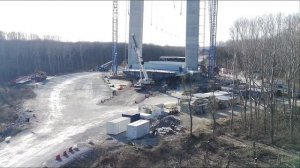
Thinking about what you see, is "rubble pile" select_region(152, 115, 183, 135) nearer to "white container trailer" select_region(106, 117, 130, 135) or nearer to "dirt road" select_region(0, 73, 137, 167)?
"white container trailer" select_region(106, 117, 130, 135)

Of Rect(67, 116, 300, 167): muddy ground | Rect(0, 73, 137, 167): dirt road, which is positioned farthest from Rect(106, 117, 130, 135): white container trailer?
Rect(67, 116, 300, 167): muddy ground

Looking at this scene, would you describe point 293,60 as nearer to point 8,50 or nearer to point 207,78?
point 207,78

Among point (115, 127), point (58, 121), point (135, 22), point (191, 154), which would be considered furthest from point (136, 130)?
point (135, 22)

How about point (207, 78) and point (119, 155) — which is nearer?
point (119, 155)

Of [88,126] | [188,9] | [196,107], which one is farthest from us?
[188,9]

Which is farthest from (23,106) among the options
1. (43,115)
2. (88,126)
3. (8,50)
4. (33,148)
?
(8,50)

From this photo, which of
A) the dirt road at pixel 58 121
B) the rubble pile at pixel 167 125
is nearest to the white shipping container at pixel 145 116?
the rubble pile at pixel 167 125

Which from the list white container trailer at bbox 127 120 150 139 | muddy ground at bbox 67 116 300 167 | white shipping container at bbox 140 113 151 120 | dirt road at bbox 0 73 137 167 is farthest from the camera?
white shipping container at bbox 140 113 151 120
